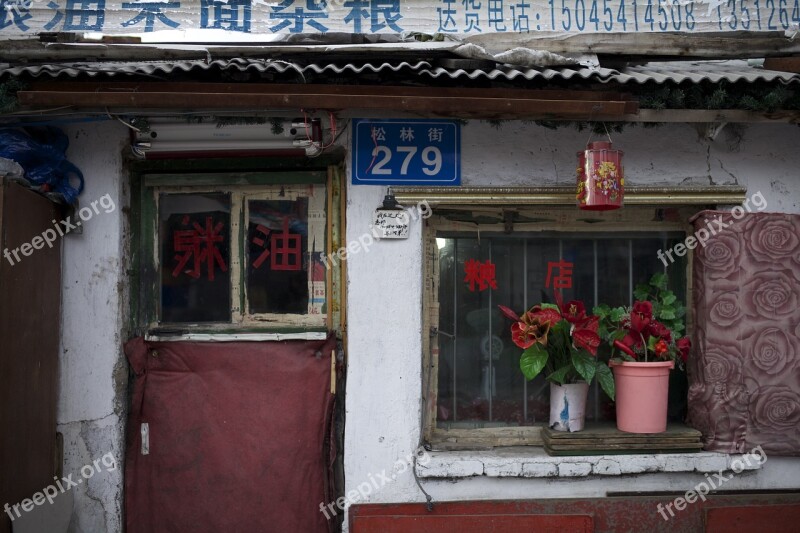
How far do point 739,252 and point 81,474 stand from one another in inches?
182

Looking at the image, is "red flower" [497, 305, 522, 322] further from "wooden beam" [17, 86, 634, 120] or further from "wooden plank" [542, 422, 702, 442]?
"wooden beam" [17, 86, 634, 120]

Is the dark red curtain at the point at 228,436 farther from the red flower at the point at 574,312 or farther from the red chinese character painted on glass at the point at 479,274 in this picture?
the red flower at the point at 574,312

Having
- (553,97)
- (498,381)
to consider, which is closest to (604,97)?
(553,97)

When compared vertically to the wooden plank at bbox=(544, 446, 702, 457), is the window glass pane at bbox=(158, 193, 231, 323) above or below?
above

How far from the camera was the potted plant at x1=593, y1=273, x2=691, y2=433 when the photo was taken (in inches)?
159

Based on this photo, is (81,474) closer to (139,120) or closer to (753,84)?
(139,120)

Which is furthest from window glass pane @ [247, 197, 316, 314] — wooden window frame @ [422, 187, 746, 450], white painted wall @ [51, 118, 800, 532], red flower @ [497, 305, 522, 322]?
red flower @ [497, 305, 522, 322]

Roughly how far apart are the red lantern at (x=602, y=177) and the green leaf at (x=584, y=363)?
98 centimetres

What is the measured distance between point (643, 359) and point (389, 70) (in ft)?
8.13

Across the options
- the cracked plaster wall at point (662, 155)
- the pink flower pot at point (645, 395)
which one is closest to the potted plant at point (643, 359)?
the pink flower pot at point (645, 395)

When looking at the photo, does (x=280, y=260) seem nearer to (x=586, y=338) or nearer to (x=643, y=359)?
(x=586, y=338)

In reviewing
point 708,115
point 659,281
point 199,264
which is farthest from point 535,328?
point 199,264

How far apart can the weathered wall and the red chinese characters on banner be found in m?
0.93

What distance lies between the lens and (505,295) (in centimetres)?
448
